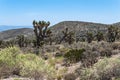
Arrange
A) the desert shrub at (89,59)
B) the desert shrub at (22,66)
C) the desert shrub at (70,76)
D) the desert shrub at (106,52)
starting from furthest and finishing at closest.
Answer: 1. the desert shrub at (106,52)
2. the desert shrub at (89,59)
3. the desert shrub at (70,76)
4. the desert shrub at (22,66)

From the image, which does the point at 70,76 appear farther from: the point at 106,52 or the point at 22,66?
the point at 106,52

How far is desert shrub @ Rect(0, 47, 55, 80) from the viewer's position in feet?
37.3

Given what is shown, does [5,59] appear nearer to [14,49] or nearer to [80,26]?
[14,49]

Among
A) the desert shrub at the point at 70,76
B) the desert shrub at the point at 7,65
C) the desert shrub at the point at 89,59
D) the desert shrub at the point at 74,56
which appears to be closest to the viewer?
the desert shrub at the point at 7,65

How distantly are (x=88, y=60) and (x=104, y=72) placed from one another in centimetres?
557

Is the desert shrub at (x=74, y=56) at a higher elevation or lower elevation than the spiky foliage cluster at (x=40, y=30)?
lower

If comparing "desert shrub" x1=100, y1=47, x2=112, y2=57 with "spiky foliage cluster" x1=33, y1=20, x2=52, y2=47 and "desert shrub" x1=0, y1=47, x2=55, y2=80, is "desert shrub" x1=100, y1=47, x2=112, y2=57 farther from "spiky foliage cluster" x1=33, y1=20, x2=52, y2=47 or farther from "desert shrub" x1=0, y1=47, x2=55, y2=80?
"spiky foliage cluster" x1=33, y1=20, x2=52, y2=47

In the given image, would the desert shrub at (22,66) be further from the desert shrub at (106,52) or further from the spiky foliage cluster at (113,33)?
the spiky foliage cluster at (113,33)

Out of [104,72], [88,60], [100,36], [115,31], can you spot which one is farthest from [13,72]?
[100,36]

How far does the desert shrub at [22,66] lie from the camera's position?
1138 centimetres

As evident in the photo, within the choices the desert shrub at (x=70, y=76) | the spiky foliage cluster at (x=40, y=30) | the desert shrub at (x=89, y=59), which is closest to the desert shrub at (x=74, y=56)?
the desert shrub at (x=89, y=59)

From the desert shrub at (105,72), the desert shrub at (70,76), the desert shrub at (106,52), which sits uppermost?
the desert shrub at (105,72)

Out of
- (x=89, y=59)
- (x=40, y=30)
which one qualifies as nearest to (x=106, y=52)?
(x=89, y=59)

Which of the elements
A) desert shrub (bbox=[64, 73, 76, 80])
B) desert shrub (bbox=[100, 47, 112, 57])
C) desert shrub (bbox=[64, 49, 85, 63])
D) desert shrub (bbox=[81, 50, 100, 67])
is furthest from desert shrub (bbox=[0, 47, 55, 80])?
desert shrub (bbox=[100, 47, 112, 57])
